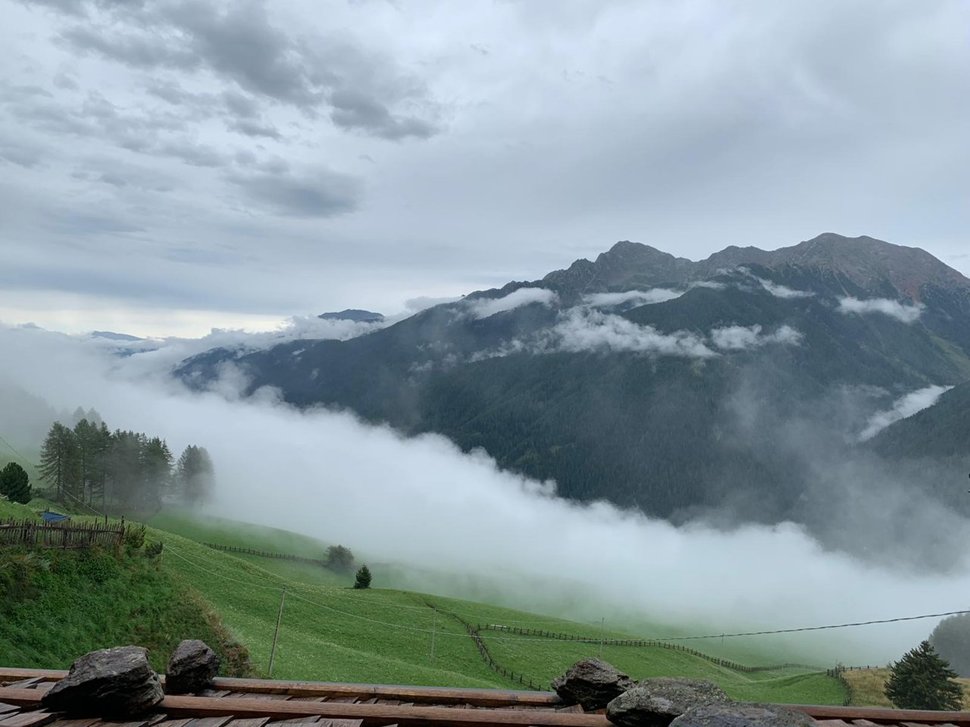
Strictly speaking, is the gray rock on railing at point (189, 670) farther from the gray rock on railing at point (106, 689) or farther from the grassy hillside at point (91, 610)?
the grassy hillside at point (91, 610)

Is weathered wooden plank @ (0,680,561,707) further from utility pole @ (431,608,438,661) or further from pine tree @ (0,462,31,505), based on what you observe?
pine tree @ (0,462,31,505)

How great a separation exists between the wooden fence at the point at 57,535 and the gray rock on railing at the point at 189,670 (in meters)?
31.5

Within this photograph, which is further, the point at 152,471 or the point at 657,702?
the point at 152,471

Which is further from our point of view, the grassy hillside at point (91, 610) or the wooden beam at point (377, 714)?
the grassy hillside at point (91, 610)

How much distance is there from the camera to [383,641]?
2591 inches

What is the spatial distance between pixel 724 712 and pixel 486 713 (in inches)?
137

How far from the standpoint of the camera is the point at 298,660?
45.9 metres

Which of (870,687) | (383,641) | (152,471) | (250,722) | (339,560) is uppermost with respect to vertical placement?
(250,722)

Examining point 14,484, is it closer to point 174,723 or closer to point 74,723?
point 74,723

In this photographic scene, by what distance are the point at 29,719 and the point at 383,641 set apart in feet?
207

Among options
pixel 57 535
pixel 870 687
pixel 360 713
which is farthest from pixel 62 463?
pixel 870 687

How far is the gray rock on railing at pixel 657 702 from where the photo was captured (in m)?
8.95

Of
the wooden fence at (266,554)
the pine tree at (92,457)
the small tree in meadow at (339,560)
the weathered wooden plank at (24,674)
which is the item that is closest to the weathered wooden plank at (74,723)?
the weathered wooden plank at (24,674)

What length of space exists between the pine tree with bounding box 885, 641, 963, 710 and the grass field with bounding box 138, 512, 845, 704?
9.32 meters
